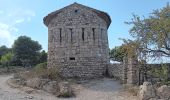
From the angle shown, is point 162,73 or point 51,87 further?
point 51,87

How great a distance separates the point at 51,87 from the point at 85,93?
230cm

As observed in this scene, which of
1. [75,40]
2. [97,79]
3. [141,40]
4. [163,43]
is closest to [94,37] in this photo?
[75,40]

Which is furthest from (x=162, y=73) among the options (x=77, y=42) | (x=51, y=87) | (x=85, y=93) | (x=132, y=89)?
(x=77, y=42)

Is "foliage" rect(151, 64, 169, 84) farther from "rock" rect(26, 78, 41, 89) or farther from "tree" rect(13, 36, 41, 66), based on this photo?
"tree" rect(13, 36, 41, 66)

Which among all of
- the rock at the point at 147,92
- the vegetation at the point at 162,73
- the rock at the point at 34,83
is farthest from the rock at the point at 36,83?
the vegetation at the point at 162,73

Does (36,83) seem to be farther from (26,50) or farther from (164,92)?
(26,50)

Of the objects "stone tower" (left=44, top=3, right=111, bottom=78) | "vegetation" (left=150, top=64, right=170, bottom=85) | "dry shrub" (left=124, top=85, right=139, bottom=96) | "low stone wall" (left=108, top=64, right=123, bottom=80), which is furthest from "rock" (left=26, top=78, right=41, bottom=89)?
"vegetation" (left=150, top=64, right=170, bottom=85)

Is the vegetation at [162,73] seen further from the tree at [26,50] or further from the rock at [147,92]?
the tree at [26,50]

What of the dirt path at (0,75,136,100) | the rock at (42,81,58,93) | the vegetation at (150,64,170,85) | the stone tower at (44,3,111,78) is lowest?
the dirt path at (0,75,136,100)

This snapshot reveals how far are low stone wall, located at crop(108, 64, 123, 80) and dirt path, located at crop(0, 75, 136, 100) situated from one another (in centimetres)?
101

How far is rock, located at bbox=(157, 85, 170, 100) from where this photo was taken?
709 inches

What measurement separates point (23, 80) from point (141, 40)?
30.6 ft

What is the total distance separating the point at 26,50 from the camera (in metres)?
56.0

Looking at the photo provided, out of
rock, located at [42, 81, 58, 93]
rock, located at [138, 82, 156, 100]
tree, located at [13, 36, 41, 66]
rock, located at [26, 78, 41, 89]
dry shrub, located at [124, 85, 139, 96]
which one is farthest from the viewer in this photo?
tree, located at [13, 36, 41, 66]
